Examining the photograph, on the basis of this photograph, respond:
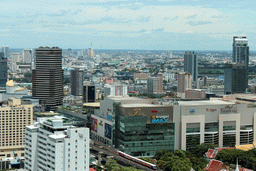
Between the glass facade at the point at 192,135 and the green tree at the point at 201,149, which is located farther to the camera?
the glass facade at the point at 192,135

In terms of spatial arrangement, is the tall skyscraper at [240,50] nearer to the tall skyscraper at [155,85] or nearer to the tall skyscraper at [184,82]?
the tall skyscraper at [184,82]

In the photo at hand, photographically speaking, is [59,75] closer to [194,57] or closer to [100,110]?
[100,110]

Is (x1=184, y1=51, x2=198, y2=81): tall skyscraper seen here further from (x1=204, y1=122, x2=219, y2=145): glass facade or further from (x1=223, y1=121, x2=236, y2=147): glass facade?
(x1=204, y1=122, x2=219, y2=145): glass facade

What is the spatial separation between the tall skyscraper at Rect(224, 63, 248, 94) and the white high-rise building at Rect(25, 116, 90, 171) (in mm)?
99133

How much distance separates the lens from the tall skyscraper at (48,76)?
103312 mm

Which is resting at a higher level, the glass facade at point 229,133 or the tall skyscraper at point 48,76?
the tall skyscraper at point 48,76

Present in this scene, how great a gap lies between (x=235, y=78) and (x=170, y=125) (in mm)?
79695

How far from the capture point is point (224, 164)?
5066 centimetres

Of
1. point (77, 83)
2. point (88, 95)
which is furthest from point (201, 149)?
point (77, 83)

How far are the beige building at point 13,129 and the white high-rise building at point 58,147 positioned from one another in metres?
19.7

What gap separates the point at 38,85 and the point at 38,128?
2479 inches

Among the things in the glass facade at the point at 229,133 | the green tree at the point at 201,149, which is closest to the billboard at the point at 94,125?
the green tree at the point at 201,149

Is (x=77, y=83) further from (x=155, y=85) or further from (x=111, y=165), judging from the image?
(x=111, y=165)

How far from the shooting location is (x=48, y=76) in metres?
104
